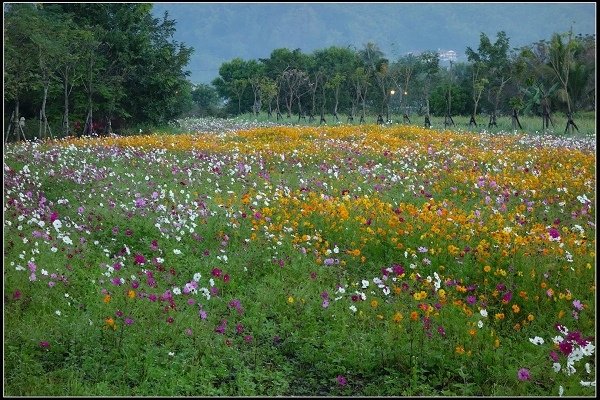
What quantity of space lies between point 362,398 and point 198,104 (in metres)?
87.9

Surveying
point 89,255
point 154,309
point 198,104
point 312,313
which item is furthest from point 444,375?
point 198,104

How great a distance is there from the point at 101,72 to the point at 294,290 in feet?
83.2

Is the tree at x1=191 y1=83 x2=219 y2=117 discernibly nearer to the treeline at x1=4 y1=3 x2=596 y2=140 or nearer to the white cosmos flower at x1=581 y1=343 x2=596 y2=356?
the treeline at x1=4 y1=3 x2=596 y2=140

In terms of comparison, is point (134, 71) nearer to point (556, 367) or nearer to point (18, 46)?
→ point (18, 46)

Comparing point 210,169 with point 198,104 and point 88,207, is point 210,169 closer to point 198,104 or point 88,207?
point 88,207

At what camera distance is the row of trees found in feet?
116

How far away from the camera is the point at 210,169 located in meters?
12.2

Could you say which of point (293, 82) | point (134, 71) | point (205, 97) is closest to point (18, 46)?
point (134, 71)

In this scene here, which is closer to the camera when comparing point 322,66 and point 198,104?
point 322,66

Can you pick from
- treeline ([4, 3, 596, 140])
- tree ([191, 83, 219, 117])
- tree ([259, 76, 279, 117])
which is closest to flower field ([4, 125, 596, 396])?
treeline ([4, 3, 596, 140])

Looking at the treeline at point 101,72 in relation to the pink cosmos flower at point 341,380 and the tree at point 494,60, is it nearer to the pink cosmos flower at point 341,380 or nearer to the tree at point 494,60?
the pink cosmos flower at point 341,380

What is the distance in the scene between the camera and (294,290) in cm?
607

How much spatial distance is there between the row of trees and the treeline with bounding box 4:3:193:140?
1487cm

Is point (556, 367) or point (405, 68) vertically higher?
point (405, 68)
